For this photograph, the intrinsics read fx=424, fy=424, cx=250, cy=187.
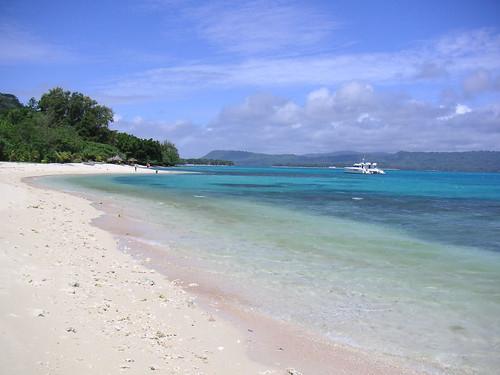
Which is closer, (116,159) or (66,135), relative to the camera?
(66,135)

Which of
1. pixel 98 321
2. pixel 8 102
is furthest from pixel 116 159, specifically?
pixel 98 321

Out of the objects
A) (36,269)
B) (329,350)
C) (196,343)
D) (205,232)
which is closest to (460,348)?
(329,350)

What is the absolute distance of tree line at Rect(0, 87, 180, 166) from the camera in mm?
75125

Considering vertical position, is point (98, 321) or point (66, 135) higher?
point (66, 135)

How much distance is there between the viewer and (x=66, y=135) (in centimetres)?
9094

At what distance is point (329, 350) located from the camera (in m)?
6.46

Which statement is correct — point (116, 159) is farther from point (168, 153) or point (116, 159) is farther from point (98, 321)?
point (98, 321)

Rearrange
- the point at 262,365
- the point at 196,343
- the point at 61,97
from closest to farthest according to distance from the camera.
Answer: the point at 262,365, the point at 196,343, the point at 61,97

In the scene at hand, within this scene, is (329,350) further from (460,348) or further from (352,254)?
A: (352,254)

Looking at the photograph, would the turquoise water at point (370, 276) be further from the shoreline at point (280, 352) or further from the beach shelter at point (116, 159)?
the beach shelter at point (116, 159)

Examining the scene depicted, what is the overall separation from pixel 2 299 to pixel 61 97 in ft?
387

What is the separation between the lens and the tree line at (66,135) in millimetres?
75125

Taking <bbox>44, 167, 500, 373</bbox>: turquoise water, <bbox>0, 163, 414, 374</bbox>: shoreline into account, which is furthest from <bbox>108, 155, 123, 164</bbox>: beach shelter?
<bbox>0, 163, 414, 374</bbox>: shoreline

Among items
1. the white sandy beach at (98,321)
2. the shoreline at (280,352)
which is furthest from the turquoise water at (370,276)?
the white sandy beach at (98,321)
